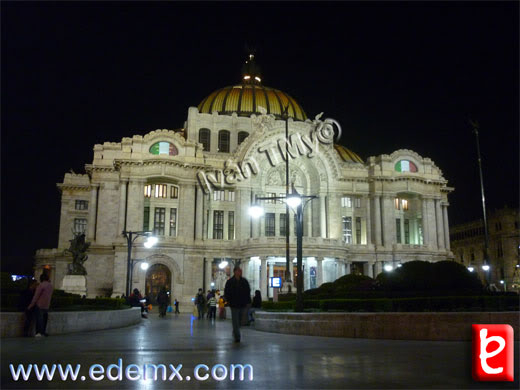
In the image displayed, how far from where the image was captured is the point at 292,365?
402 inches

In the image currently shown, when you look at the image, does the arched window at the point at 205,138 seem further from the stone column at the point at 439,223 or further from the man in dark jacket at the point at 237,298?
the man in dark jacket at the point at 237,298

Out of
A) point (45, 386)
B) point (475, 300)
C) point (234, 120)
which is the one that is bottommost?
point (45, 386)

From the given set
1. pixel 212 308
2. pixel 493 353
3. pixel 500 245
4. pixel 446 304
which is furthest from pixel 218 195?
pixel 500 245

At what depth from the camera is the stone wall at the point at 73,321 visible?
1600cm

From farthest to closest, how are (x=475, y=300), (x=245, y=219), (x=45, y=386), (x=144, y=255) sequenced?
Result: (x=245, y=219), (x=144, y=255), (x=475, y=300), (x=45, y=386)

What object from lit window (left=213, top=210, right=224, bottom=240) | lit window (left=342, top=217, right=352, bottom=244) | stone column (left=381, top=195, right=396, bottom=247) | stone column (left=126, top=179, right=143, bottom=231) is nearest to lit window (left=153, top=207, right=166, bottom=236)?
stone column (left=126, top=179, right=143, bottom=231)

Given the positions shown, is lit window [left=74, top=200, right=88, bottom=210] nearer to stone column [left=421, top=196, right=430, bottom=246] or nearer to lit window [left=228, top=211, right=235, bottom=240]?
lit window [left=228, top=211, right=235, bottom=240]

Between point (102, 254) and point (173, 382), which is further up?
point (102, 254)

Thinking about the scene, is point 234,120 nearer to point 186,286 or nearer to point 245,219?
point 245,219

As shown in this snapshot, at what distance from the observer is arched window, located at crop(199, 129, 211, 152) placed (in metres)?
68.3

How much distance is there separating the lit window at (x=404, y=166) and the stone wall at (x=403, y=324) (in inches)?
1941

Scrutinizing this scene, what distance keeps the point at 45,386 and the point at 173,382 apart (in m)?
2.02

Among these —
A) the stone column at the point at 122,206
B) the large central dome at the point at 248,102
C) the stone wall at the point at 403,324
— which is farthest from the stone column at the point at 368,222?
the stone wall at the point at 403,324

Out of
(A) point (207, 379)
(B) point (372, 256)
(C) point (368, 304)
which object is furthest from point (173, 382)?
(B) point (372, 256)
